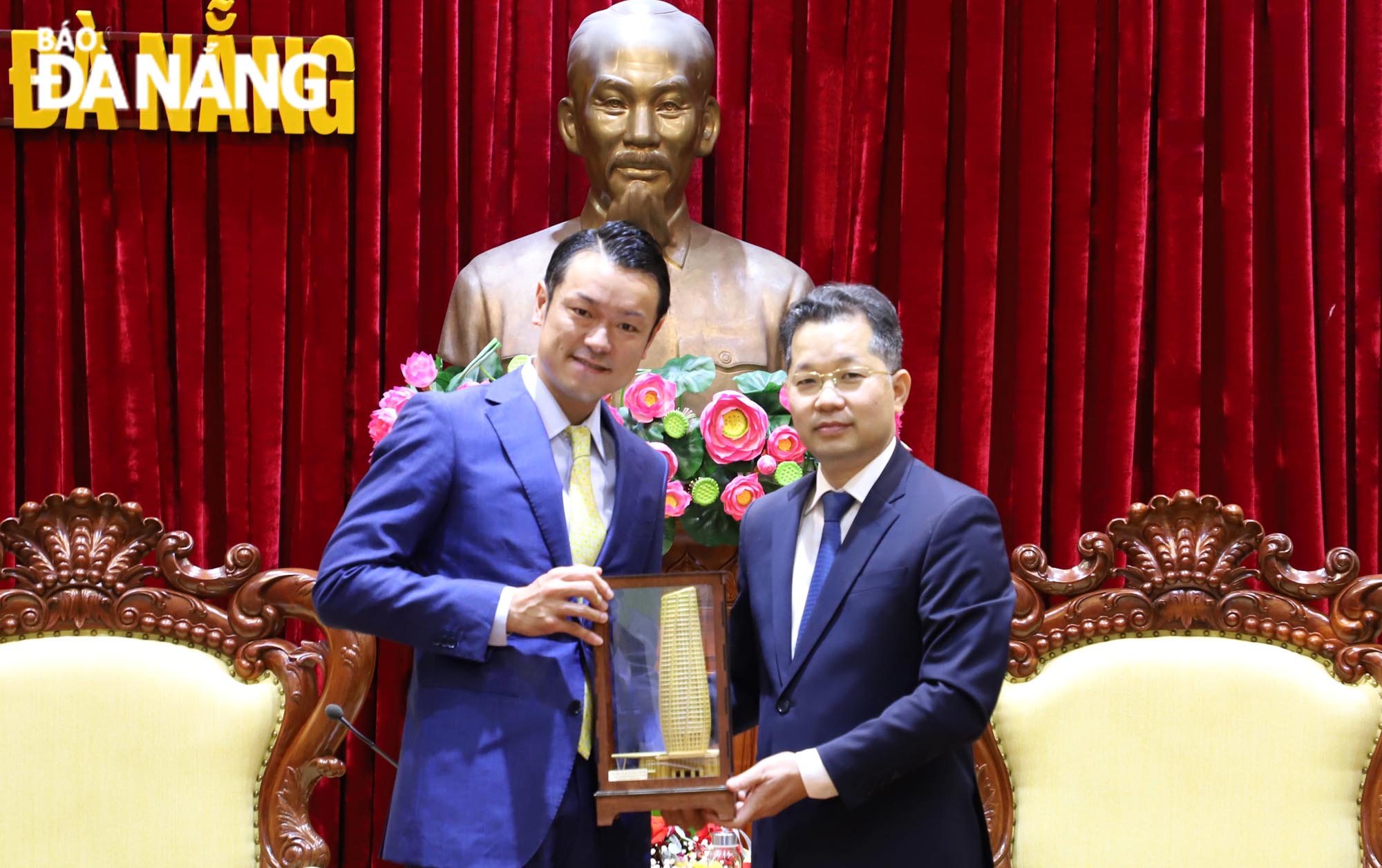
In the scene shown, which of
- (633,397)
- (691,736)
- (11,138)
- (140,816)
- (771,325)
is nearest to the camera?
(691,736)

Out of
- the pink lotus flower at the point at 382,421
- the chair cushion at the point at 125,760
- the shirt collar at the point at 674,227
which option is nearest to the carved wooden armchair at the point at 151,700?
the chair cushion at the point at 125,760

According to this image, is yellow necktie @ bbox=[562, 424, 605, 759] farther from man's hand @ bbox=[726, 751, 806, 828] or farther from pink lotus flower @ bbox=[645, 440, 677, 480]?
pink lotus flower @ bbox=[645, 440, 677, 480]

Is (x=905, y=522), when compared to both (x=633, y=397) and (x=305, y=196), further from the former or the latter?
(x=305, y=196)

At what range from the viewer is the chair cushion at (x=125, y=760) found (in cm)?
225

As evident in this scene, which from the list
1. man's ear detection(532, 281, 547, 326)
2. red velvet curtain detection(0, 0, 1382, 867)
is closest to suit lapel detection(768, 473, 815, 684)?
man's ear detection(532, 281, 547, 326)

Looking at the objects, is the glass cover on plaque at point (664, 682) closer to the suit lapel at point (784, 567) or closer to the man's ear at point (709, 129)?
the suit lapel at point (784, 567)

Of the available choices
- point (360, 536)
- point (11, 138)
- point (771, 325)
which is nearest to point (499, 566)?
point (360, 536)

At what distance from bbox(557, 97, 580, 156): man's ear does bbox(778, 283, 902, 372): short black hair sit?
1351mm

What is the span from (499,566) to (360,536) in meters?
0.17

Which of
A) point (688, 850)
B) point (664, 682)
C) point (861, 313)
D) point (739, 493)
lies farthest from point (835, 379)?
point (688, 850)

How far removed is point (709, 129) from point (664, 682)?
169 cm

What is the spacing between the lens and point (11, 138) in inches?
128

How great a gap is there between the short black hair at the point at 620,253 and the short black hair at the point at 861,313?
0.18m

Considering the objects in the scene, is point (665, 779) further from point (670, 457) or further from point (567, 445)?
point (670, 457)
